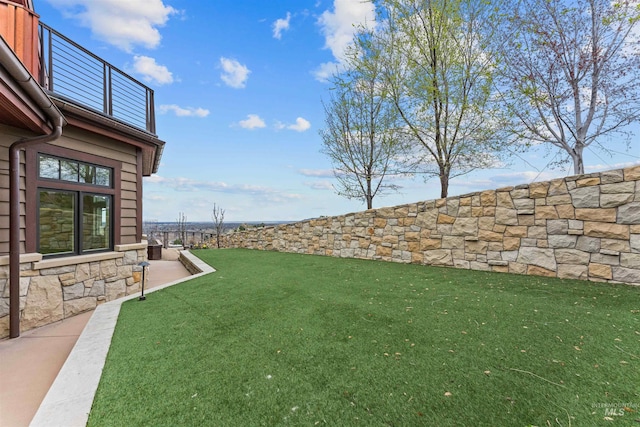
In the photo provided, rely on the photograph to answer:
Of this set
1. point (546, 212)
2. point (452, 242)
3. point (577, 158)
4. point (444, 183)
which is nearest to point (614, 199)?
point (546, 212)

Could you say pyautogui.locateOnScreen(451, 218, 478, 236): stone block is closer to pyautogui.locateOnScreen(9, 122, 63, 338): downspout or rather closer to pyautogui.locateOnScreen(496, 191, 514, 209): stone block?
pyautogui.locateOnScreen(496, 191, 514, 209): stone block

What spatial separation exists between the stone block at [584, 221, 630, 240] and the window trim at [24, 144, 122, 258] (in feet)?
27.0

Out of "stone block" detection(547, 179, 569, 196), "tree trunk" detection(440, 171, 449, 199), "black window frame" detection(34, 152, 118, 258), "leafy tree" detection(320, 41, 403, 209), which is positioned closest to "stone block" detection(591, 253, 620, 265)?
"stone block" detection(547, 179, 569, 196)

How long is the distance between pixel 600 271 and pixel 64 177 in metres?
8.70

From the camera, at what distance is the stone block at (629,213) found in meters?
4.12

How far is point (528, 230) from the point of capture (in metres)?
5.13

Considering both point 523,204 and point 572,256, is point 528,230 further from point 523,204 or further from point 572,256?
point 572,256

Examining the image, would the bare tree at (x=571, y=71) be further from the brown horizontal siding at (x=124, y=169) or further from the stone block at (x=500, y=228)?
the brown horizontal siding at (x=124, y=169)

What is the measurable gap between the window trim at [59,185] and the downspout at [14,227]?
247mm

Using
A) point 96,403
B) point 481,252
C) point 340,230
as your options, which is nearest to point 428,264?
point 481,252

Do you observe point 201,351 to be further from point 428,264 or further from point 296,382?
point 428,264

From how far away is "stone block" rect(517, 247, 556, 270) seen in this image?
4883 mm

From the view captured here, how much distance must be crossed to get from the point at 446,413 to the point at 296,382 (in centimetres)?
100

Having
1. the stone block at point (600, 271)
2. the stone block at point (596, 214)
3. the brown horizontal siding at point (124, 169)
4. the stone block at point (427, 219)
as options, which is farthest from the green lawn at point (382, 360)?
the stone block at point (427, 219)
